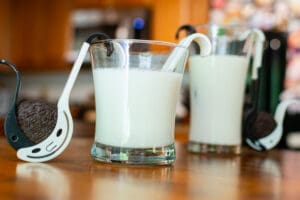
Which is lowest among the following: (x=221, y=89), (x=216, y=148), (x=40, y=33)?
(x=216, y=148)

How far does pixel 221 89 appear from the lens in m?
0.89

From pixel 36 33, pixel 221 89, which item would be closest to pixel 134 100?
pixel 221 89

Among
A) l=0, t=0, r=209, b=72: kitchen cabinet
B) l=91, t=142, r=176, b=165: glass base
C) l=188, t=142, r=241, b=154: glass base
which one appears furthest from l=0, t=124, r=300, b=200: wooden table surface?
l=0, t=0, r=209, b=72: kitchen cabinet

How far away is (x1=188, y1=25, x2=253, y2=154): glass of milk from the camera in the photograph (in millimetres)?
888

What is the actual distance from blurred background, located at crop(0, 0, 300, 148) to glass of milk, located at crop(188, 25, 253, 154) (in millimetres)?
950

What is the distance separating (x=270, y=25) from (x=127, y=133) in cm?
246

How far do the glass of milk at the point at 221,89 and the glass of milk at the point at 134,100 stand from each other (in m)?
0.21

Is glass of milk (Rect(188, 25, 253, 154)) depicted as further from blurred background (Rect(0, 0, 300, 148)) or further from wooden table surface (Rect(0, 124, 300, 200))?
blurred background (Rect(0, 0, 300, 148))

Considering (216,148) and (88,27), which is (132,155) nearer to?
(216,148)

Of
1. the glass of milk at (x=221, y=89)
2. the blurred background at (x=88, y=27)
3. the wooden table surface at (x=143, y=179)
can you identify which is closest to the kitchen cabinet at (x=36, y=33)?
the blurred background at (x=88, y=27)

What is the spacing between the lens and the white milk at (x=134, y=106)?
26.0 inches

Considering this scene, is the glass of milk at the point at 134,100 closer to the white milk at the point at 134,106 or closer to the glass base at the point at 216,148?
the white milk at the point at 134,106

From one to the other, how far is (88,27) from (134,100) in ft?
10.3

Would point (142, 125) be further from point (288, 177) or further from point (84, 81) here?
point (84, 81)
